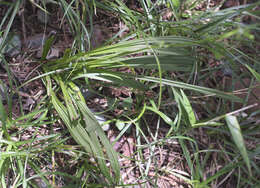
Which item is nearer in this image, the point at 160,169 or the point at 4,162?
the point at 4,162

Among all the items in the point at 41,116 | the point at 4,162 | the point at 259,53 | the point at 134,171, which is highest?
the point at 259,53

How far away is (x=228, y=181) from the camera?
1.16 meters

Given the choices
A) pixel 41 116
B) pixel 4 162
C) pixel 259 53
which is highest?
pixel 259 53

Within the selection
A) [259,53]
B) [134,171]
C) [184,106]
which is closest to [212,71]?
[259,53]

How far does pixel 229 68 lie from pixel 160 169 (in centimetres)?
61

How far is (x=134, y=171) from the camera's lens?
1.12 m

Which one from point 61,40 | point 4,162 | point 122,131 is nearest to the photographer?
point 4,162

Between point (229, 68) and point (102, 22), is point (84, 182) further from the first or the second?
point (229, 68)

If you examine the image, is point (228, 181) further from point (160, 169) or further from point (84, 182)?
point (84, 182)

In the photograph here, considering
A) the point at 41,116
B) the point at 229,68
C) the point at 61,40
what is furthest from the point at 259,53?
the point at 41,116

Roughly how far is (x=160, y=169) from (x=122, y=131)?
0.83 ft

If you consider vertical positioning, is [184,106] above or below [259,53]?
below

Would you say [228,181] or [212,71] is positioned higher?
[212,71]

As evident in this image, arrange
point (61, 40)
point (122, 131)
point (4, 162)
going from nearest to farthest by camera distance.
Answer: point (4, 162) → point (122, 131) → point (61, 40)
